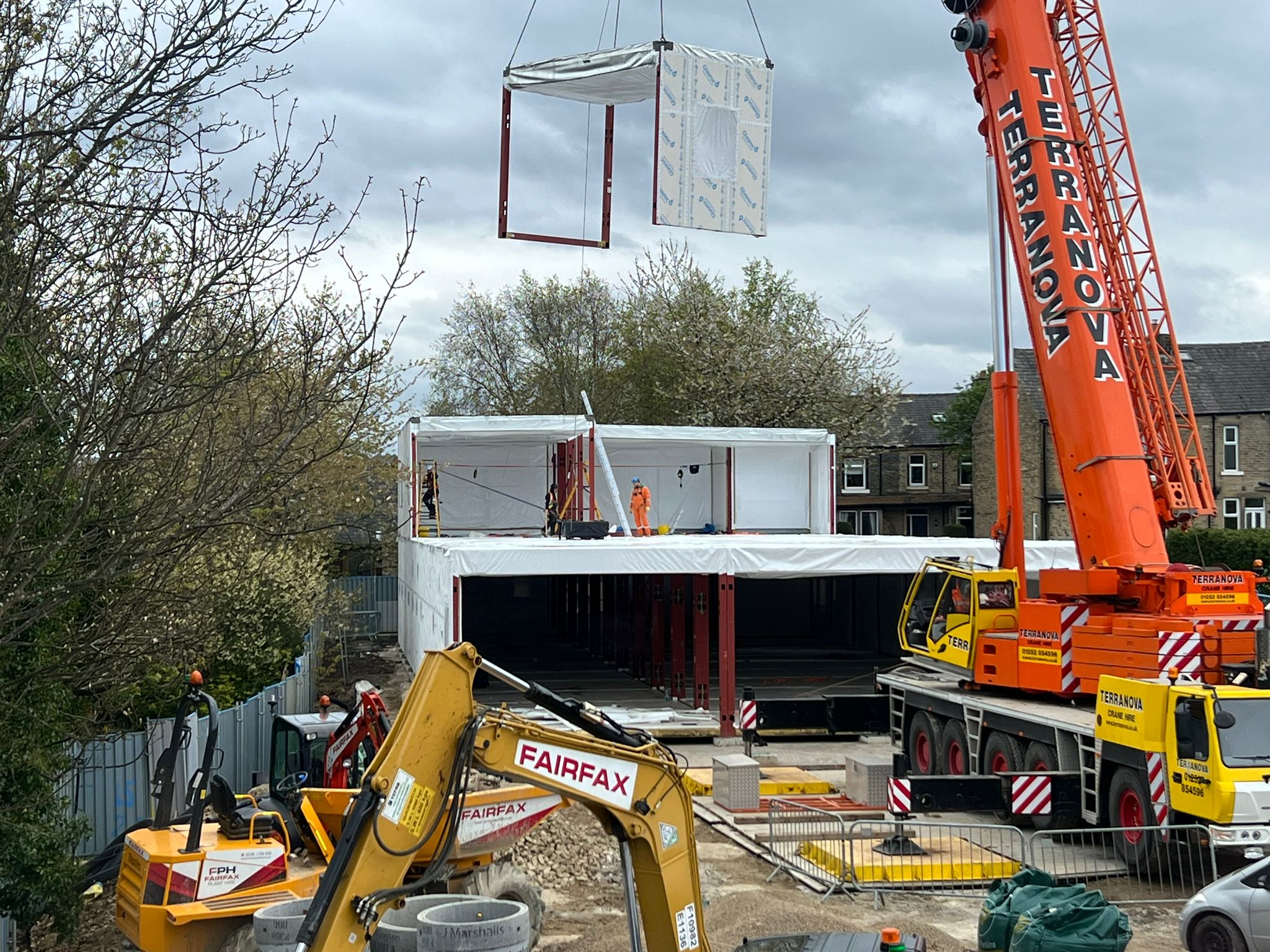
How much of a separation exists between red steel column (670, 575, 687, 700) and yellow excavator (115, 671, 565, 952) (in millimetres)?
15544

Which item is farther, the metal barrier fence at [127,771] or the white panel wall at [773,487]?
the white panel wall at [773,487]

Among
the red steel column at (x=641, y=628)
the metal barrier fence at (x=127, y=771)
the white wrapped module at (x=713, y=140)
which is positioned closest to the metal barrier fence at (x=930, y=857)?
the metal barrier fence at (x=127, y=771)

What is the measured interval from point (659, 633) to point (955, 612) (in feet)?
39.5

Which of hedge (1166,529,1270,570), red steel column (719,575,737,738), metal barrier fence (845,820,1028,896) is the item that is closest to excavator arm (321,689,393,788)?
metal barrier fence (845,820,1028,896)

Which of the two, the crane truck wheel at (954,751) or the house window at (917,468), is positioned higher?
the house window at (917,468)

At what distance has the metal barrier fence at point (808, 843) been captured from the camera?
13727mm

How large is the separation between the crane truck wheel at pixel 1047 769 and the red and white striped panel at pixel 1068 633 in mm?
824

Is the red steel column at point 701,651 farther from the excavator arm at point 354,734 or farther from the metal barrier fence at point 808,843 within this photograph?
the excavator arm at point 354,734

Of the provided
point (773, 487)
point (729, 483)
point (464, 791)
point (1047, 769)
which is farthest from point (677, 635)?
point (464, 791)

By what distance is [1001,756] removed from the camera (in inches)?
659

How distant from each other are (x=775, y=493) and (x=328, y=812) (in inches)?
1074

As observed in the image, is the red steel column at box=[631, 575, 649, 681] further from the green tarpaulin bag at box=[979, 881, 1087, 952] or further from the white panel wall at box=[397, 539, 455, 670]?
the green tarpaulin bag at box=[979, 881, 1087, 952]

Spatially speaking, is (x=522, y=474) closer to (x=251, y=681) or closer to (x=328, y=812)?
(x=251, y=681)

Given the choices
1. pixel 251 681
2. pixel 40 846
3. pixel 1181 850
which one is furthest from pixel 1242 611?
pixel 251 681
